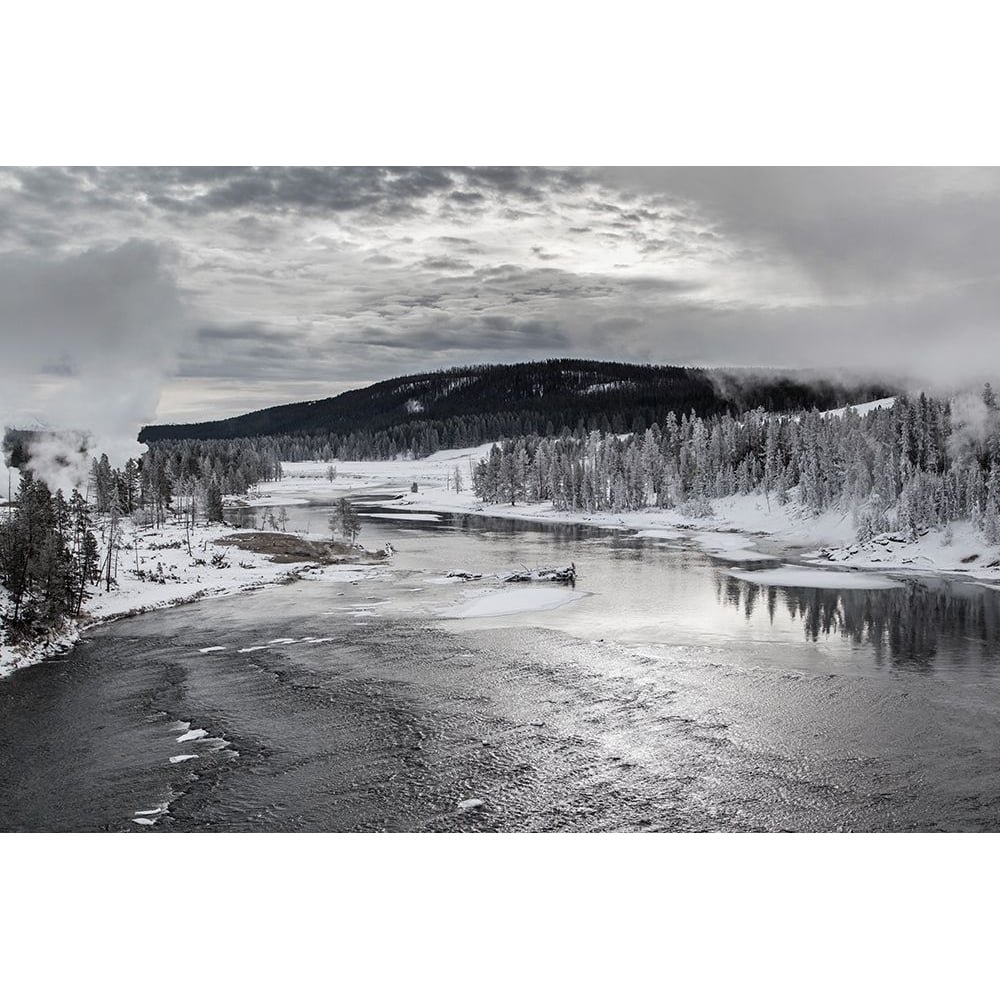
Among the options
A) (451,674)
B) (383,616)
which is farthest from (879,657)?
(383,616)

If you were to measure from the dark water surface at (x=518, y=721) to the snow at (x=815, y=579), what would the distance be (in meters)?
3.35

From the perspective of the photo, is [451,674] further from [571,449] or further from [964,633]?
[571,449]

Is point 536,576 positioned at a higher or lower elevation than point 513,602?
higher

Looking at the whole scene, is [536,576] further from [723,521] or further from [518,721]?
[723,521]

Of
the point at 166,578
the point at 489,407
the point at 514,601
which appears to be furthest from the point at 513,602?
the point at 489,407

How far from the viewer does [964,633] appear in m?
Answer: 17.8

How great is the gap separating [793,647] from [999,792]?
6873mm

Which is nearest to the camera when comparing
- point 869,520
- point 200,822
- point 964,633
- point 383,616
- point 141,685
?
point 200,822

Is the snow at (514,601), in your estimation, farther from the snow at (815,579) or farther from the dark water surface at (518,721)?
the snow at (815,579)

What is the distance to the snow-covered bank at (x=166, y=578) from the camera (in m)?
17.0

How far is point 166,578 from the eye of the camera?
25.8m

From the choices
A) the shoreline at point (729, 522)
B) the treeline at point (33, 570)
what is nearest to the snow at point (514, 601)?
the treeline at point (33, 570)

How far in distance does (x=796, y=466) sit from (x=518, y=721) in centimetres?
3944

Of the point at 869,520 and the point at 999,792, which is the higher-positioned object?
the point at 869,520
